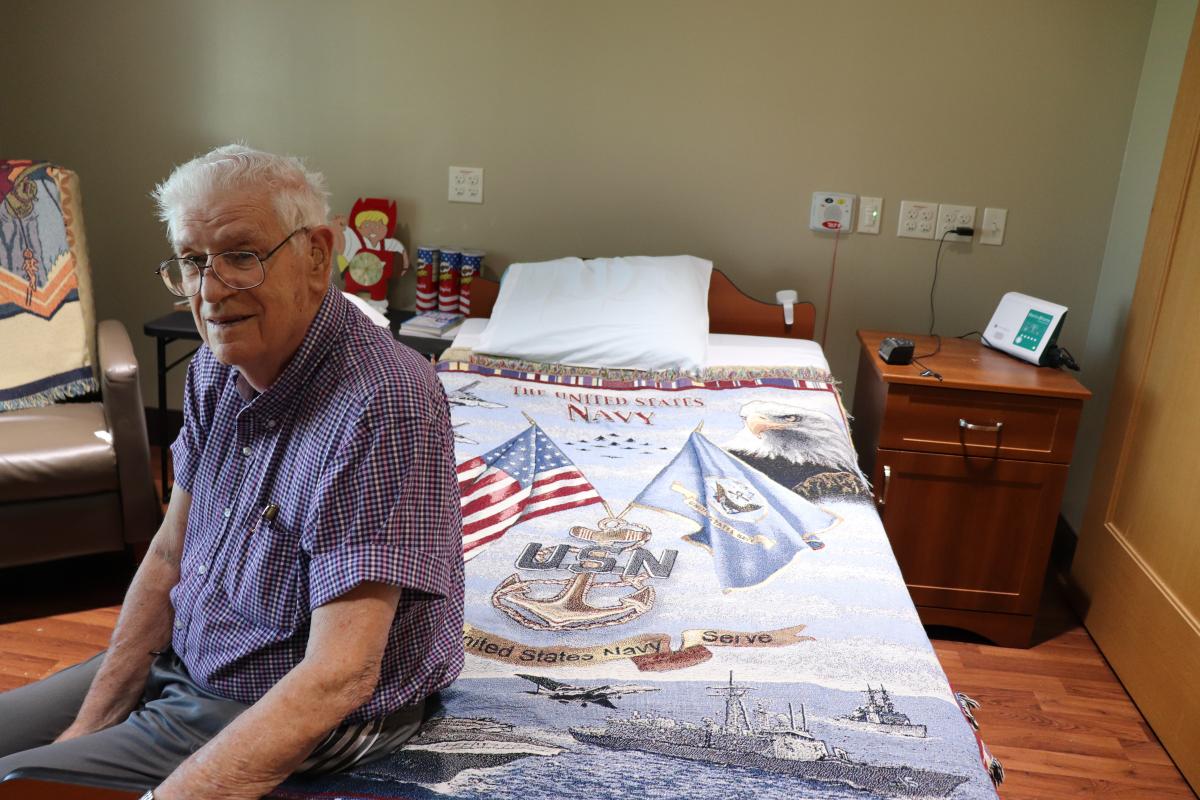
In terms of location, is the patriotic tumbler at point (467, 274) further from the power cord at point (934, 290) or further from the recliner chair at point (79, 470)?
the power cord at point (934, 290)

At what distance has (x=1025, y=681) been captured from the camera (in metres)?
2.31

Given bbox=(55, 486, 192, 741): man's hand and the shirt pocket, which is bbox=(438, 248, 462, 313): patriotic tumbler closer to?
bbox=(55, 486, 192, 741): man's hand

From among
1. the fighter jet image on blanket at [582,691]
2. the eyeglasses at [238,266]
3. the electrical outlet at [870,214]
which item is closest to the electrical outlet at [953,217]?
the electrical outlet at [870,214]

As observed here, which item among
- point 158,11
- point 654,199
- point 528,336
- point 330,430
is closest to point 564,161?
point 654,199

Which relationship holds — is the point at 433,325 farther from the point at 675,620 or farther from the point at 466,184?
the point at 675,620

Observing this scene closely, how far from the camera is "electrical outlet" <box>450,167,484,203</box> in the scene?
2969 millimetres

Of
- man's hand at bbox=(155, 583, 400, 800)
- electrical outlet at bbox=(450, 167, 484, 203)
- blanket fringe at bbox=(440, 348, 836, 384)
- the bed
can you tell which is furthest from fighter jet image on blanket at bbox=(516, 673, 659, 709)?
electrical outlet at bbox=(450, 167, 484, 203)

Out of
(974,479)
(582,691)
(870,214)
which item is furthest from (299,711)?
(870,214)

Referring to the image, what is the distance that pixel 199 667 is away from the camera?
1171mm

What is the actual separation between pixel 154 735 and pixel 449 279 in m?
1.95

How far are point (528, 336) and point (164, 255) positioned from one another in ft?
4.44

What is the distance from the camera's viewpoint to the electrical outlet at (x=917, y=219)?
9.33ft

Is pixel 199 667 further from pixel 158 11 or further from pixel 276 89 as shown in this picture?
pixel 158 11

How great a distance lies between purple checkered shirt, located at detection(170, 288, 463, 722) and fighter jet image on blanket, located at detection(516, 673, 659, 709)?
0.13 meters
